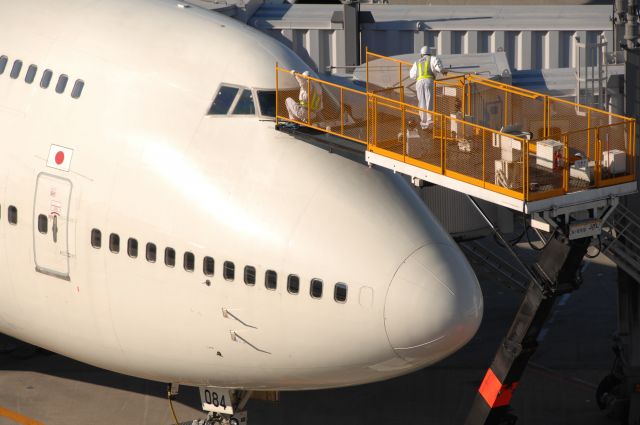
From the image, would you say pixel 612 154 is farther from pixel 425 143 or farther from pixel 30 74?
pixel 30 74

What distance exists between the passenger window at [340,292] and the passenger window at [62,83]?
276 inches

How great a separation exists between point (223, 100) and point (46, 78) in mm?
3823

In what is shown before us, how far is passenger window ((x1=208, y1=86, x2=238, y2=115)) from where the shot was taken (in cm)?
2552

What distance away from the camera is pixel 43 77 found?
27.2 metres

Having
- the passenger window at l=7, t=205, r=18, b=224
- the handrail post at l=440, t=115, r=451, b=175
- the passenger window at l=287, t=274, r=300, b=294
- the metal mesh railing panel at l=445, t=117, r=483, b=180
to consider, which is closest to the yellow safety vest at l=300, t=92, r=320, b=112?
the metal mesh railing panel at l=445, t=117, r=483, b=180

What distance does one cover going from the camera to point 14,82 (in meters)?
27.5

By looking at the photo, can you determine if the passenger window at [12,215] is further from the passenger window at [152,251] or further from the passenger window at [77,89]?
the passenger window at [152,251]

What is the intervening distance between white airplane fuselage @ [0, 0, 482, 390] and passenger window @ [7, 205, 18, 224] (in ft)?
0.31

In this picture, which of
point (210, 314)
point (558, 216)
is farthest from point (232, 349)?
point (558, 216)

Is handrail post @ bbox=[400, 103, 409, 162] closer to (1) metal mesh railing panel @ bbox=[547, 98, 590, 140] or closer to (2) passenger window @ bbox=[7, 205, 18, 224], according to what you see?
(1) metal mesh railing panel @ bbox=[547, 98, 590, 140]

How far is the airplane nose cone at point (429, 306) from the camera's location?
23.1m

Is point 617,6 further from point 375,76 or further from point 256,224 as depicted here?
point 256,224

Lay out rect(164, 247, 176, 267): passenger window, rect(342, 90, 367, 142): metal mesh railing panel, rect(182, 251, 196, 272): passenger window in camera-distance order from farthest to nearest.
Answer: rect(342, 90, 367, 142): metal mesh railing panel < rect(164, 247, 176, 267): passenger window < rect(182, 251, 196, 272): passenger window

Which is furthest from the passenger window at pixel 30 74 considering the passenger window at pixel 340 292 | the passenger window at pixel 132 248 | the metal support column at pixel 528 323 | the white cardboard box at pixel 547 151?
the metal support column at pixel 528 323
